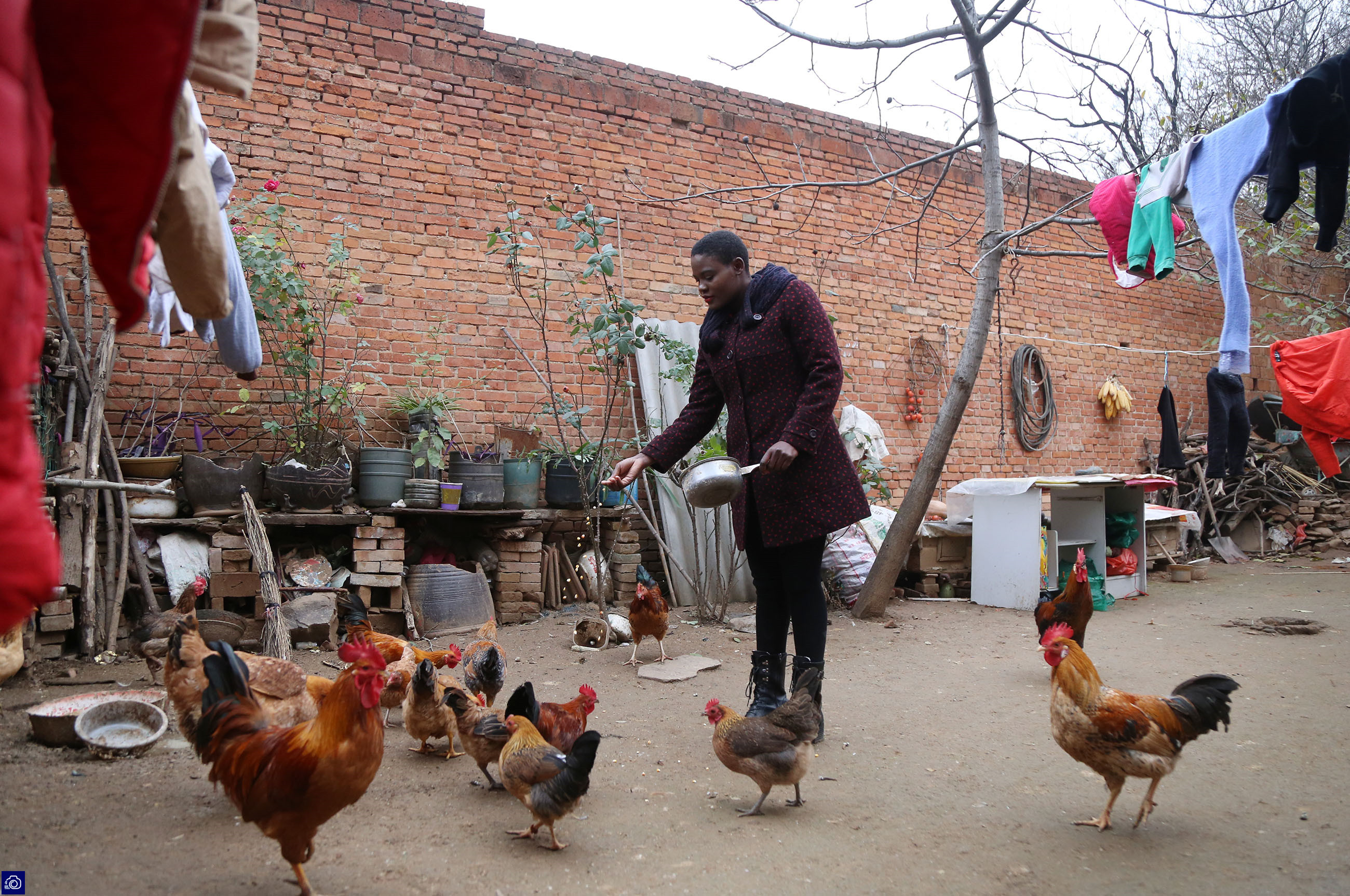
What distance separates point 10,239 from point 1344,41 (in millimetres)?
14518

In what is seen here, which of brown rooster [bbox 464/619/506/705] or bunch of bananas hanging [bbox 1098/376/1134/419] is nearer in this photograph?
brown rooster [bbox 464/619/506/705]

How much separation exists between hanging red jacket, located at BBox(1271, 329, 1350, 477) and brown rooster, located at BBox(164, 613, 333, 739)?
684 cm

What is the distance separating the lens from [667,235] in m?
8.01

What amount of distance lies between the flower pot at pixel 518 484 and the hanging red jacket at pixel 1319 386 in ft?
19.0

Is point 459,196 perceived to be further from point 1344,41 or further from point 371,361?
point 1344,41

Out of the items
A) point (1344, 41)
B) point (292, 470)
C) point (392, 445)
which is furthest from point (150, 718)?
point (1344, 41)

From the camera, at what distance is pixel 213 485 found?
5.52m

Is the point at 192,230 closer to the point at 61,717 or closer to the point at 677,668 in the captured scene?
the point at 61,717

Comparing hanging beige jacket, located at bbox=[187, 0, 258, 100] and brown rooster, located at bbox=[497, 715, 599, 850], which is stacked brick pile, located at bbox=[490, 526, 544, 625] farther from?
hanging beige jacket, located at bbox=[187, 0, 258, 100]

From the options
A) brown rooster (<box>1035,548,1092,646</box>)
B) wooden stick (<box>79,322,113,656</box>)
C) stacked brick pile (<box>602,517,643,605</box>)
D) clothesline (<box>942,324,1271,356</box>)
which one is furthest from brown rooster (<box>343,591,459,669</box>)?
clothesline (<box>942,324,1271,356</box>)

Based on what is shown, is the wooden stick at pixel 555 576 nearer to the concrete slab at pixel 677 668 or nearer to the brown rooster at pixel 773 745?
the concrete slab at pixel 677 668

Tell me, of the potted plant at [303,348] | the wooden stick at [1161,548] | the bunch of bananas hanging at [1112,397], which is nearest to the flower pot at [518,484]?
the potted plant at [303,348]

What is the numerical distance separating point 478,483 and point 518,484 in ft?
1.16

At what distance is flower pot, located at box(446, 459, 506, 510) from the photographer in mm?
6348
